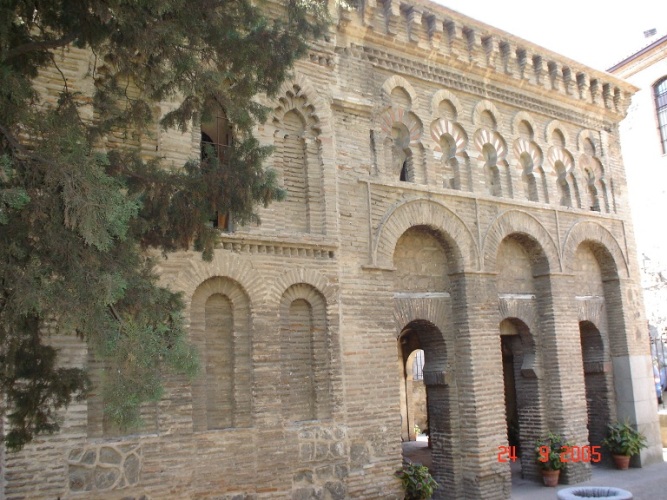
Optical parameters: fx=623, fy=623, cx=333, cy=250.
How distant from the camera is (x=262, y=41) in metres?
5.57

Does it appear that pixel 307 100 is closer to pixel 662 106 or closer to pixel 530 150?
pixel 530 150

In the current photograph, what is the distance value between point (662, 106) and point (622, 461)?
52.4ft

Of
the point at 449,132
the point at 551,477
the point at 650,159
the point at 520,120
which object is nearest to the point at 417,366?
the point at 551,477

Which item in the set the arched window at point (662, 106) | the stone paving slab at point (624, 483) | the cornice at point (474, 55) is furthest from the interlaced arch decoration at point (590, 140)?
the arched window at point (662, 106)

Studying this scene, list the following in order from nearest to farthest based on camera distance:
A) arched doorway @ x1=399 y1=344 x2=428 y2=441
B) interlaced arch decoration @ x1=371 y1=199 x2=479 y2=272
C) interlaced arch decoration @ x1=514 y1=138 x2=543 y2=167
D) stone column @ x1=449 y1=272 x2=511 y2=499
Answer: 1. interlaced arch decoration @ x1=371 y1=199 x2=479 y2=272
2. stone column @ x1=449 y1=272 x2=511 y2=499
3. interlaced arch decoration @ x1=514 y1=138 x2=543 y2=167
4. arched doorway @ x1=399 y1=344 x2=428 y2=441

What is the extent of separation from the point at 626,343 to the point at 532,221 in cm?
369

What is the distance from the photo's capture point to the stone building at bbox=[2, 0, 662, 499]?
7.84 m

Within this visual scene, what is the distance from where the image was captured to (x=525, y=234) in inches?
468

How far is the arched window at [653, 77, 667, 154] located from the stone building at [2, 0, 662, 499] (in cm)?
1004

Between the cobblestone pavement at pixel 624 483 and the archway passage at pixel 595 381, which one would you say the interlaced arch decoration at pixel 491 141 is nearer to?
the archway passage at pixel 595 381

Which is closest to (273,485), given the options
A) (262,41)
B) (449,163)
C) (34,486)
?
(34,486)

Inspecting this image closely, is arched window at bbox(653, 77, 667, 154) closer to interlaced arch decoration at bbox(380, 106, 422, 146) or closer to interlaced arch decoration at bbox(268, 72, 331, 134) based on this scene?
interlaced arch decoration at bbox(380, 106, 422, 146)

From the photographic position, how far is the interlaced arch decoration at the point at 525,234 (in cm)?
1120
